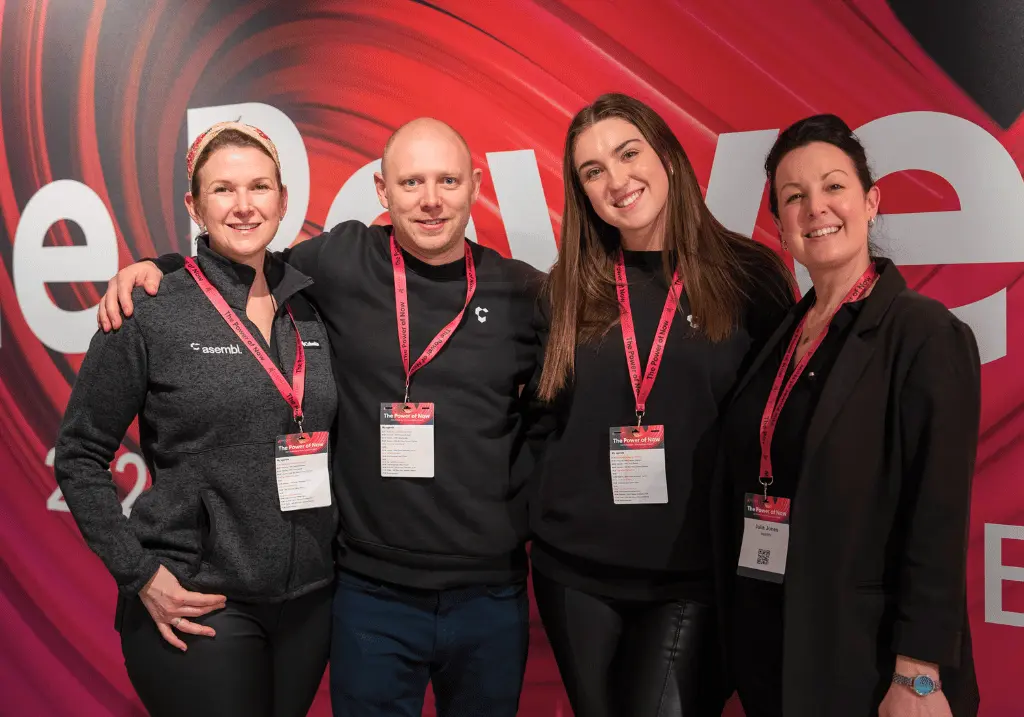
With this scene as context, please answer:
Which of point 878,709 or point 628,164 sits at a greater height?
point 628,164

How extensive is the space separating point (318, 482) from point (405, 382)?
0.34 metres

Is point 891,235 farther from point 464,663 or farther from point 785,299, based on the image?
point 464,663

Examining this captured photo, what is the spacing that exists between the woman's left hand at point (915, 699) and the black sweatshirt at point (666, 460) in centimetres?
50

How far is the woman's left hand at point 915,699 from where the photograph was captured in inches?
56.7

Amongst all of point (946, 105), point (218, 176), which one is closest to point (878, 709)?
point (946, 105)

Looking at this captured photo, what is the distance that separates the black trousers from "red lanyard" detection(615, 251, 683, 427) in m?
0.47

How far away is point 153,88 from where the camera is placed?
3230mm

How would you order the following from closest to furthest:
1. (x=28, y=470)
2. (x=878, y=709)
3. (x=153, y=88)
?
(x=878, y=709) < (x=153, y=88) < (x=28, y=470)

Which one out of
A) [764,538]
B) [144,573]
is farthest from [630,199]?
[144,573]

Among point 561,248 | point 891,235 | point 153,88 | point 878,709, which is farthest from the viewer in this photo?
point 153,88

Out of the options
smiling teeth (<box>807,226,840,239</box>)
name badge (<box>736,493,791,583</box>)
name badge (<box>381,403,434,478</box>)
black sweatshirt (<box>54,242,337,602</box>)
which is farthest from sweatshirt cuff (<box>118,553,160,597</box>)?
smiling teeth (<box>807,226,840,239</box>)

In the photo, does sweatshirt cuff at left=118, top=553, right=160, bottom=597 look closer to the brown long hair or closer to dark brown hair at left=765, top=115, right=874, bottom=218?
the brown long hair

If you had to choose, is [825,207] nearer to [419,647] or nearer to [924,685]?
[924,685]

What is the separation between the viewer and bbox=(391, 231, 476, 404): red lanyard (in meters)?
2.09
